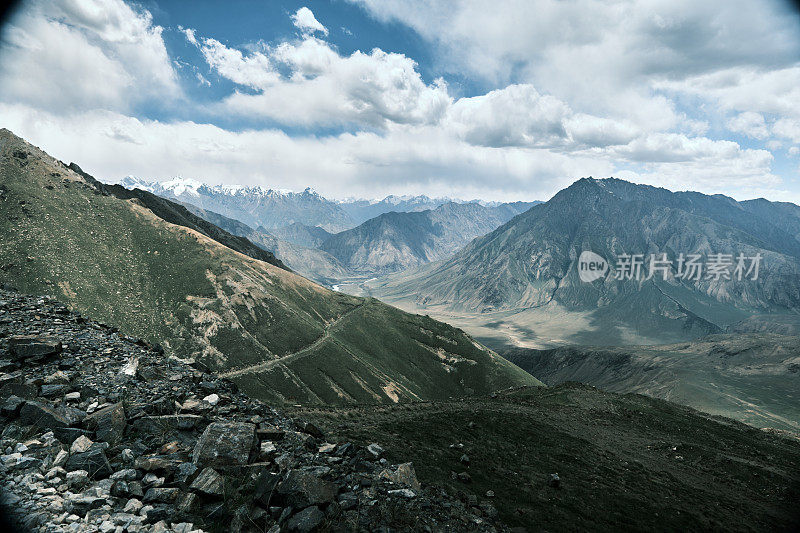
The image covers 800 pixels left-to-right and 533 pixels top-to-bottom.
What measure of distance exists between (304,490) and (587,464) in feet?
111

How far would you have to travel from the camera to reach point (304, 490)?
10.8 m

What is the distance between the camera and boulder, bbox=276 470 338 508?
1051cm

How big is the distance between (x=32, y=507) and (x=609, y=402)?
8411 centimetres

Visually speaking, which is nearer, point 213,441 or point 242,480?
point 242,480

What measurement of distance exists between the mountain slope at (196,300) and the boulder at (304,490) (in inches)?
3809

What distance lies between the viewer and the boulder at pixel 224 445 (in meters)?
11.2

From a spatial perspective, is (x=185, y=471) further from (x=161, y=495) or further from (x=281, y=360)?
(x=281, y=360)

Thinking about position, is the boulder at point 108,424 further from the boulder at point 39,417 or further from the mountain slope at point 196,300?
the mountain slope at point 196,300

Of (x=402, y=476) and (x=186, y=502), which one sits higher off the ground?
(x=186, y=502)

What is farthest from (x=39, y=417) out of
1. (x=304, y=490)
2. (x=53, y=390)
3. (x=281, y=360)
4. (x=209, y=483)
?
(x=281, y=360)

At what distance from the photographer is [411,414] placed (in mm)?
38188

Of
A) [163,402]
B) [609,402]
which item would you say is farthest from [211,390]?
[609,402]

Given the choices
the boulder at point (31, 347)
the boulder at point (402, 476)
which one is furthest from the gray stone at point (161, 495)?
the boulder at point (31, 347)

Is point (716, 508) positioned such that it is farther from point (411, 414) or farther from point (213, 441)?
point (213, 441)
